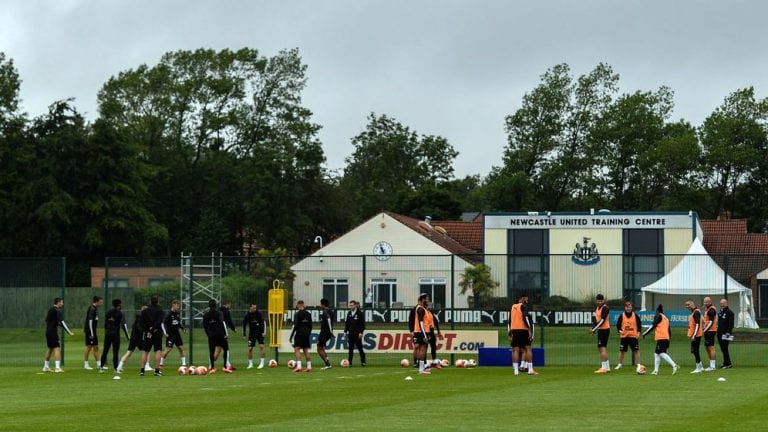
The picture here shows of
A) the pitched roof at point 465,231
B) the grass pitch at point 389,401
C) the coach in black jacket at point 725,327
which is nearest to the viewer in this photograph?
→ the grass pitch at point 389,401

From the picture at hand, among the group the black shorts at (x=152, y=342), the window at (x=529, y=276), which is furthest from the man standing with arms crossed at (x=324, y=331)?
the window at (x=529, y=276)

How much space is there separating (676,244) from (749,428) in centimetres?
5190

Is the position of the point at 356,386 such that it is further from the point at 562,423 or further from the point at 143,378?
the point at 562,423

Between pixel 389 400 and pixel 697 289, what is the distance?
743 inches

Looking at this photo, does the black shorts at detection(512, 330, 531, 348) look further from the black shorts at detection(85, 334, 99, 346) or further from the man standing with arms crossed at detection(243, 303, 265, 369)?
the black shorts at detection(85, 334, 99, 346)

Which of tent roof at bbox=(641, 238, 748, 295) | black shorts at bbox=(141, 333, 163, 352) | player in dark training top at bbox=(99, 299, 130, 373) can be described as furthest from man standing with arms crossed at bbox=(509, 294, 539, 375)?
player in dark training top at bbox=(99, 299, 130, 373)

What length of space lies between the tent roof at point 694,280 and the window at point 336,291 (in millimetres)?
8417

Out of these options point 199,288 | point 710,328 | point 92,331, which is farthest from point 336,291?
point 710,328

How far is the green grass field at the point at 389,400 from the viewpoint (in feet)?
59.6

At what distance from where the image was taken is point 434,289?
→ 38.7 meters

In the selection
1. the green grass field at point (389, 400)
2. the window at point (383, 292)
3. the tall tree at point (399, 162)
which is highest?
the tall tree at point (399, 162)

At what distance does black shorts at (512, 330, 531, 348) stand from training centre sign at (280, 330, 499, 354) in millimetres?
3915

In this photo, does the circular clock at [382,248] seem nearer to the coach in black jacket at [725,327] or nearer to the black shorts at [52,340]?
the black shorts at [52,340]

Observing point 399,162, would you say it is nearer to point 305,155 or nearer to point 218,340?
point 305,155
